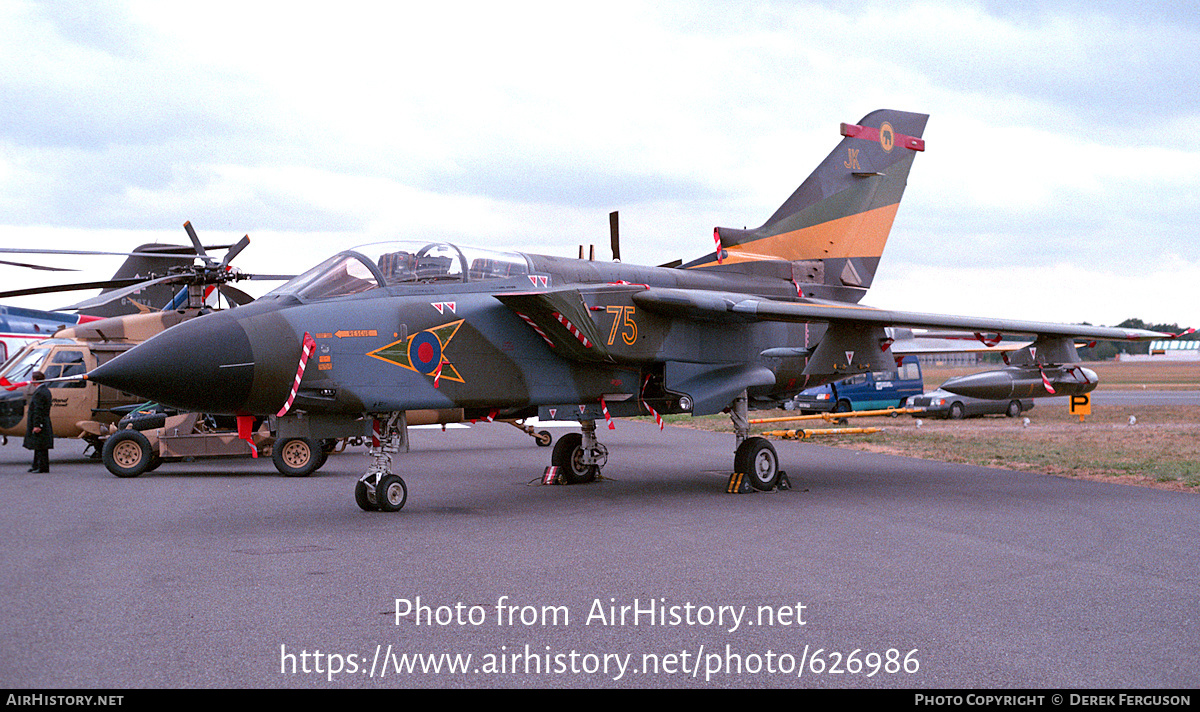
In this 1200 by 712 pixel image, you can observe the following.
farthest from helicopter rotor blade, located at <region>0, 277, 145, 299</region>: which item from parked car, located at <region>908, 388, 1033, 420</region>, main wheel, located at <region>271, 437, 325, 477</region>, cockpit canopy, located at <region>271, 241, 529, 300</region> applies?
parked car, located at <region>908, 388, 1033, 420</region>

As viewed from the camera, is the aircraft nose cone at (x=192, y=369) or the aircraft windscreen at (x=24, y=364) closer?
the aircraft nose cone at (x=192, y=369)

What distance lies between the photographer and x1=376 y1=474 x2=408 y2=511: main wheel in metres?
10.5

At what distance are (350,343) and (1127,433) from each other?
18491 millimetres

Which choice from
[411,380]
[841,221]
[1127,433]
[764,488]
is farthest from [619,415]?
[1127,433]

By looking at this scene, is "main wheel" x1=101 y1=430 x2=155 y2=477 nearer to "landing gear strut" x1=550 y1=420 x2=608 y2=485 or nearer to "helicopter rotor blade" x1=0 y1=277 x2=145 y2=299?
"helicopter rotor blade" x1=0 y1=277 x2=145 y2=299

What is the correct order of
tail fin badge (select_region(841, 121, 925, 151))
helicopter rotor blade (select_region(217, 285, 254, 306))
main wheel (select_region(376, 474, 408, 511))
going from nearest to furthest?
1. main wheel (select_region(376, 474, 408, 511))
2. tail fin badge (select_region(841, 121, 925, 151))
3. helicopter rotor blade (select_region(217, 285, 254, 306))

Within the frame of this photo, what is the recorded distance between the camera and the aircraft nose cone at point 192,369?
9.05m

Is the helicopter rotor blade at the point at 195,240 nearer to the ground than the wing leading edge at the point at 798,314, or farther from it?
farther from it

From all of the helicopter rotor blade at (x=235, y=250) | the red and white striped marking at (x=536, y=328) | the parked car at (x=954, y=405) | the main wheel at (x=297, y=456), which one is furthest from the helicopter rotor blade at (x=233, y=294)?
the parked car at (x=954, y=405)

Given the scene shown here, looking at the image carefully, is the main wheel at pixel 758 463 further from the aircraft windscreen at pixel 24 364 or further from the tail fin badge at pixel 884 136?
the aircraft windscreen at pixel 24 364

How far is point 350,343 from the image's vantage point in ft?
32.4

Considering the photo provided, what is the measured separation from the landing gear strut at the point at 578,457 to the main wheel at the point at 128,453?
6979mm

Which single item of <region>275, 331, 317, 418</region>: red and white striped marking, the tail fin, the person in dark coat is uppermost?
the tail fin

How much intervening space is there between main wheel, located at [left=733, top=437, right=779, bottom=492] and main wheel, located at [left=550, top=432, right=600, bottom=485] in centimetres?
234
